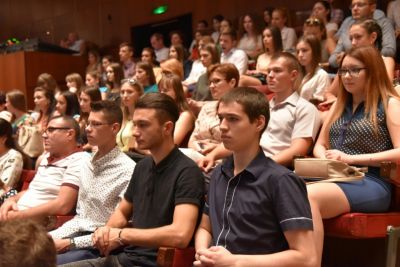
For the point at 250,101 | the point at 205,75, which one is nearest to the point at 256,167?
the point at 250,101

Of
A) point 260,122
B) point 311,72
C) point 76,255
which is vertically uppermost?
point 311,72

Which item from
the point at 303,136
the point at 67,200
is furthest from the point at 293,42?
the point at 67,200

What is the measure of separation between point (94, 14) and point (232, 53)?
3.98 metres

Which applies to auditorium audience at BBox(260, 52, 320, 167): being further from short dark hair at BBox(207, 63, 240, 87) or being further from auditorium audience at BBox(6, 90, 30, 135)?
auditorium audience at BBox(6, 90, 30, 135)

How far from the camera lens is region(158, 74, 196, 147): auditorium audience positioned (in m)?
2.85

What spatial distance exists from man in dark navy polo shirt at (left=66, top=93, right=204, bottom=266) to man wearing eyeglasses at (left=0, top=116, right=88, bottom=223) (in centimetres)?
48

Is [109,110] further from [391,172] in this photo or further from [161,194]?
[391,172]

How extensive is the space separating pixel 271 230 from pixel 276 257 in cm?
9

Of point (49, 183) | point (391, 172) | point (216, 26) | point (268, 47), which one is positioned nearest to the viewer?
point (391, 172)

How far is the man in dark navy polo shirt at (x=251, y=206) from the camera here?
53.8 inches

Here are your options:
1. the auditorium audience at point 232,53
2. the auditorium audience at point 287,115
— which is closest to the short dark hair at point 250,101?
the auditorium audience at point 287,115

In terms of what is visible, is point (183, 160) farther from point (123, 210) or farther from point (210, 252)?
point (210, 252)

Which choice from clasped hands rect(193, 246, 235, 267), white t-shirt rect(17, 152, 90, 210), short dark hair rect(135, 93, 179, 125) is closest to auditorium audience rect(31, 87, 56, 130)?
white t-shirt rect(17, 152, 90, 210)

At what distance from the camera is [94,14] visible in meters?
7.75
